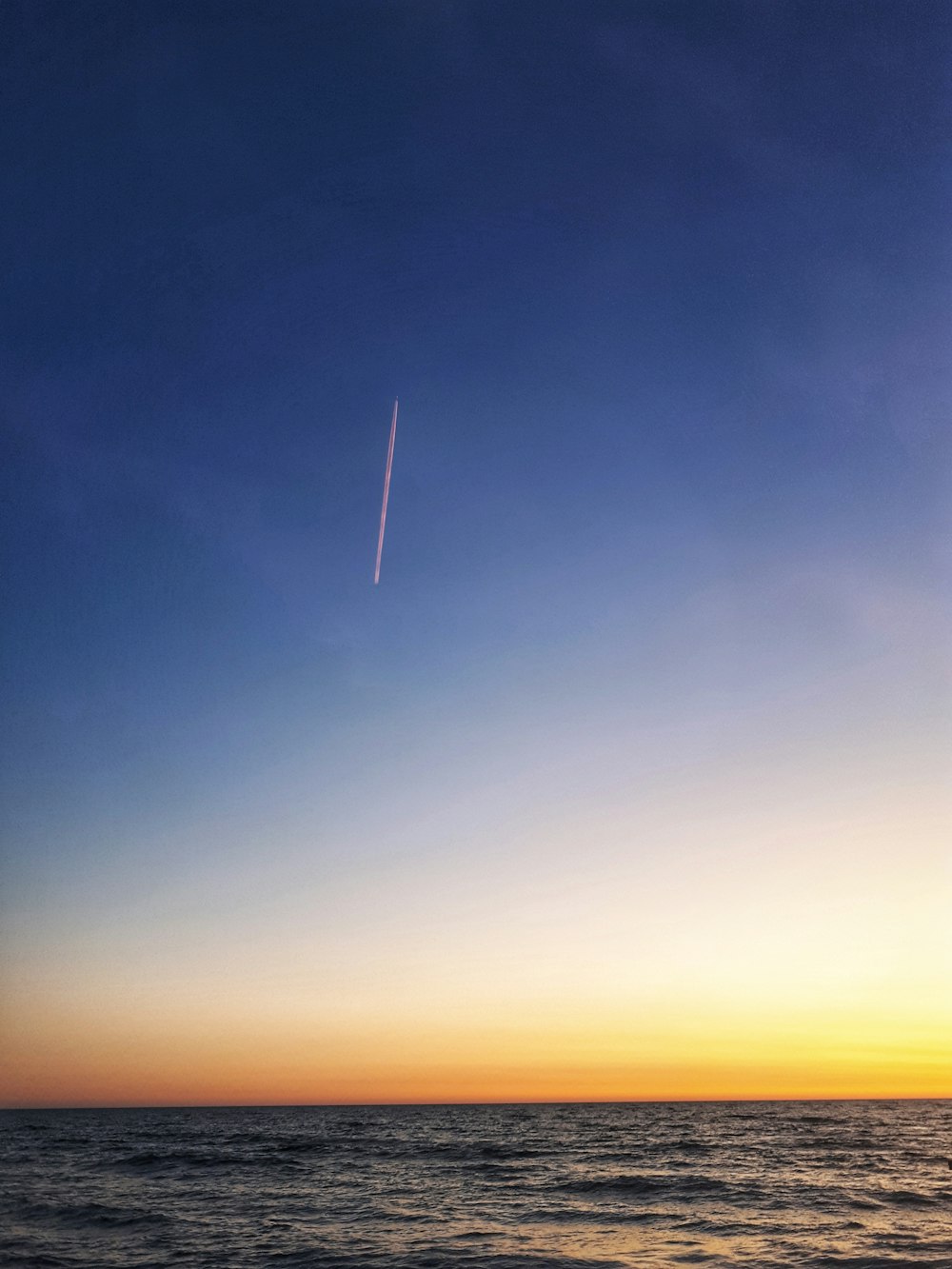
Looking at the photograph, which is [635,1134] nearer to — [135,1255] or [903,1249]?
[903,1249]


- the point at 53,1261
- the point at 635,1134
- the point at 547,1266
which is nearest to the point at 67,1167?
the point at 53,1261

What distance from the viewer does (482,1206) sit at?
1249 inches

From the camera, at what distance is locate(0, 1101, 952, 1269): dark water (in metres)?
23.5

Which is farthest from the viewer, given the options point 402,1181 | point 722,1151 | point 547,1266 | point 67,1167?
point 722,1151

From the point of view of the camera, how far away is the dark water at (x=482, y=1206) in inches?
924

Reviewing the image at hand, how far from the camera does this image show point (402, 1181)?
3981 cm

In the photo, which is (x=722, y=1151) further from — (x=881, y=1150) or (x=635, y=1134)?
(x=635, y=1134)

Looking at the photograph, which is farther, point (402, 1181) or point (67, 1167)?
point (67, 1167)

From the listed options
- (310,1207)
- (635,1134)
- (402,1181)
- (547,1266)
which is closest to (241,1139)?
(635,1134)

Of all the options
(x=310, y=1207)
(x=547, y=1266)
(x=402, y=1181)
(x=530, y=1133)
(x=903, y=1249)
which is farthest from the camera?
(x=530, y=1133)

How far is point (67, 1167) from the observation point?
4828 cm

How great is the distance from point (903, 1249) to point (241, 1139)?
2463 inches

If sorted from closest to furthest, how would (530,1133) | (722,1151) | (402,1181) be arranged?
(402,1181)
(722,1151)
(530,1133)

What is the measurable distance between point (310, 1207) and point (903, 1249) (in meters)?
20.1
